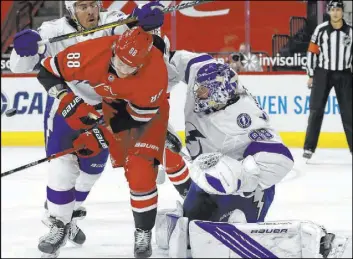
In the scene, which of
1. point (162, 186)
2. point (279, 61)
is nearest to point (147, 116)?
point (162, 186)

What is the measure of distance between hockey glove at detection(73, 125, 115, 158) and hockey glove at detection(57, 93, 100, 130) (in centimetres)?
4

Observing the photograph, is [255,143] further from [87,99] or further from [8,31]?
[8,31]

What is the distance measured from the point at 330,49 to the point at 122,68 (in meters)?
3.20

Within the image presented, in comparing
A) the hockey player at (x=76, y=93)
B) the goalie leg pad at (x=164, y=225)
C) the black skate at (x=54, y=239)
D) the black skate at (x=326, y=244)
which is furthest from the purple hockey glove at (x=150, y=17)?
the black skate at (x=326, y=244)

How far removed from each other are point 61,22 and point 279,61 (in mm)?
3818

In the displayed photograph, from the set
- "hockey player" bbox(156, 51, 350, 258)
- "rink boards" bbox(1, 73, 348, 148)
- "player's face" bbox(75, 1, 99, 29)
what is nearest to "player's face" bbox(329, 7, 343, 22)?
"rink boards" bbox(1, 73, 348, 148)

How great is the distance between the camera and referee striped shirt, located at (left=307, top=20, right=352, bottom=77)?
5.61m

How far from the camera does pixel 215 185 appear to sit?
2.49 metres

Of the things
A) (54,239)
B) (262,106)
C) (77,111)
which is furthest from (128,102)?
(262,106)

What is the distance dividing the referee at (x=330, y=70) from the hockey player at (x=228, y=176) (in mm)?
2758

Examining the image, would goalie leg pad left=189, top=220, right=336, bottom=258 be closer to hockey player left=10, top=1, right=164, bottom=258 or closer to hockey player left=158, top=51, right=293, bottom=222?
hockey player left=158, top=51, right=293, bottom=222

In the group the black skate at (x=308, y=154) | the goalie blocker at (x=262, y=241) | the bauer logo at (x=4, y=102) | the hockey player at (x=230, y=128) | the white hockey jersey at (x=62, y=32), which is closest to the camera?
the goalie blocker at (x=262, y=241)

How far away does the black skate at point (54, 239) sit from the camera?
2.82 meters

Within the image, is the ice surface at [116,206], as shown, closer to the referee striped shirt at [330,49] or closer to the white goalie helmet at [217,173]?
the white goalie helmet at [217,173]
